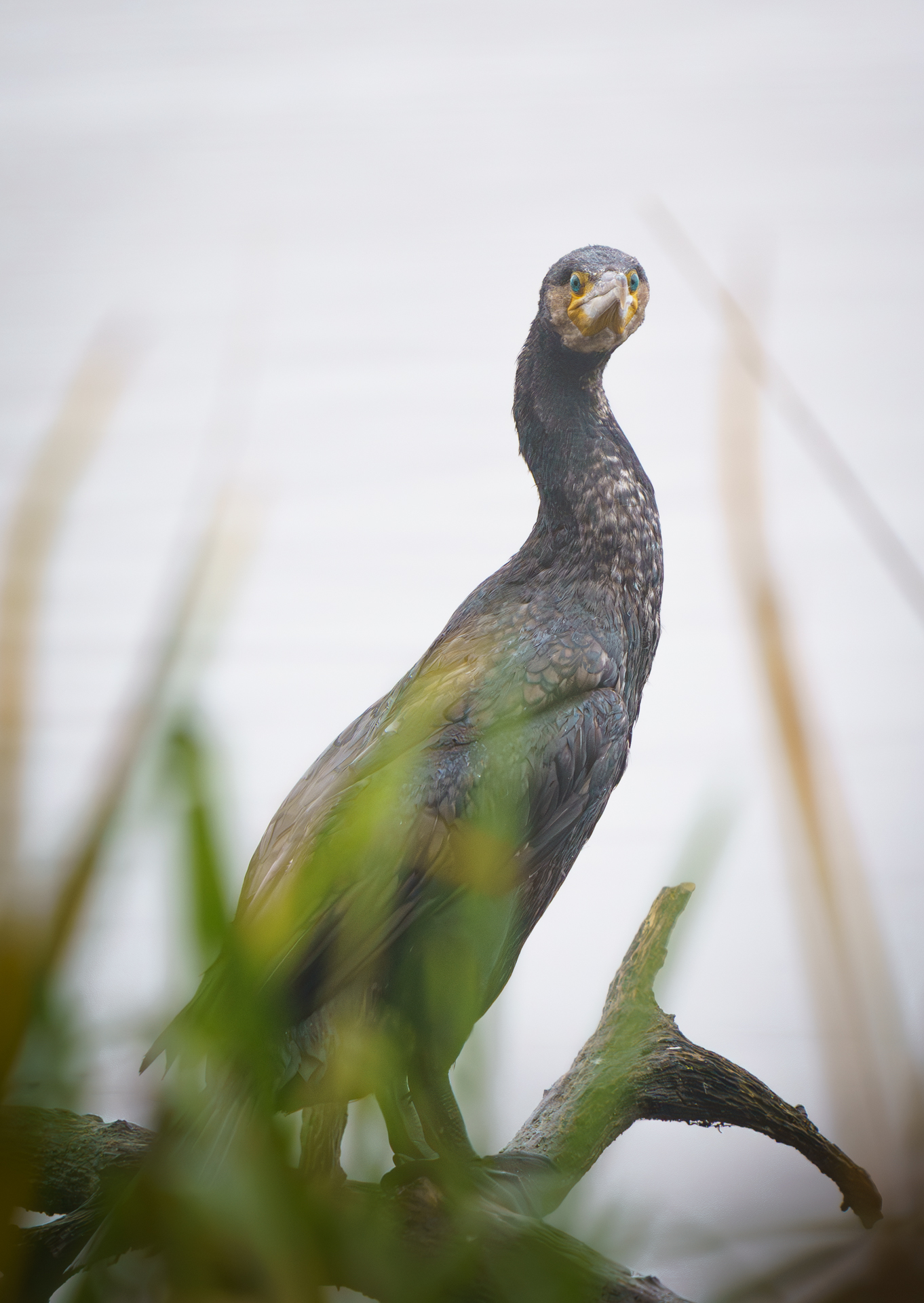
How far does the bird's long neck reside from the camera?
183cm

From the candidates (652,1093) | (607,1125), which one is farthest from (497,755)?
(652,1093)

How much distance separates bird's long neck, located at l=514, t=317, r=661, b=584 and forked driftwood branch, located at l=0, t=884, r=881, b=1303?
63 centimetres

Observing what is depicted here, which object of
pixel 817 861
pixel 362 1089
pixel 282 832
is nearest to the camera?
pixel 817 861

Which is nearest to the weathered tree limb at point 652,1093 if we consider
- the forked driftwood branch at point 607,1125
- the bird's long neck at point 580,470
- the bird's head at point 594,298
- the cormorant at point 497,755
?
the forked driftwood branch at point 607,1125

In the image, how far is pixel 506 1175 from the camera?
5.21 ft

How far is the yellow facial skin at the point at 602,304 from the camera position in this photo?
1.81 meters

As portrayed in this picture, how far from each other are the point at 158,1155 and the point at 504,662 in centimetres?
137

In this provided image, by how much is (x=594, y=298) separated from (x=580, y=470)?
28cm

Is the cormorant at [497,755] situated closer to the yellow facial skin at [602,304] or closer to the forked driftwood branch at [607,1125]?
the yellow facial skin at [602,304]

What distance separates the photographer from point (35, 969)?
8.8 inches

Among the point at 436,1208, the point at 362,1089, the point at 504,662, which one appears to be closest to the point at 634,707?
the point at 504,662

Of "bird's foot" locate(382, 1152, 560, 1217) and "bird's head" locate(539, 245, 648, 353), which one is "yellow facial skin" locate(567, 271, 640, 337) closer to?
"bird's head" locate(539, 245, 648, 353)

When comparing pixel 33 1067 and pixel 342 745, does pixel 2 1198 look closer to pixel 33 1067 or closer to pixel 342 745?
pixel 33 1067

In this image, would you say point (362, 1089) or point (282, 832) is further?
point (282, 832)
